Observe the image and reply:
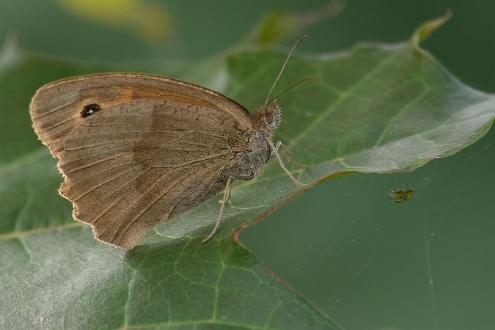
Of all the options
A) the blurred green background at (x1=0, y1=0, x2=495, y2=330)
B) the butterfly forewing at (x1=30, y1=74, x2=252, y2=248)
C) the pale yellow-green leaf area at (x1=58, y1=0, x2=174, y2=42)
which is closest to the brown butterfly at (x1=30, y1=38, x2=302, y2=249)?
the butterfly forewing at (x1=30, y1=74, x2=252, y2=248)

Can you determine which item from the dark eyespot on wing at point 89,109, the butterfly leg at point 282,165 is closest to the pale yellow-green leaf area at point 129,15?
the dark eyespot on wing at point 89,109

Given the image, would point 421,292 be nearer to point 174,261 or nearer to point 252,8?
point 174,261

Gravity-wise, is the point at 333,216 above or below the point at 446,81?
below

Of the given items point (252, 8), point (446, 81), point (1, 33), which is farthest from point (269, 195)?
point (1, 33)

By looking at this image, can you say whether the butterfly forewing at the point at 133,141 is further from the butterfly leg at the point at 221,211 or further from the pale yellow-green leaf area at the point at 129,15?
the pale yellow-green leaf area at the point at 129,15

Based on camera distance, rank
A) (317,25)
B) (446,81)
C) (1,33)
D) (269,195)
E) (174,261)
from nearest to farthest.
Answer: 1. (174,261)
2. (269,195)
3. (446,81)
4. (317,25)
5. (1,33)

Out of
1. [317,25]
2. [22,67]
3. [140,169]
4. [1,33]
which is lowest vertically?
[140,169]

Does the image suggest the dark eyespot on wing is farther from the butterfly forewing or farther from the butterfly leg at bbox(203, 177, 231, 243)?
the butterfly leg at bbox(203, 177, 231, 243)
